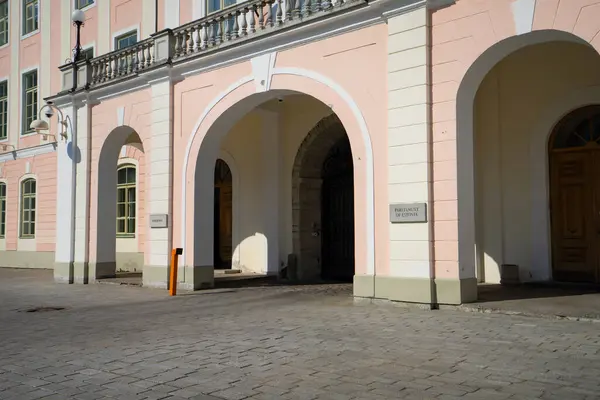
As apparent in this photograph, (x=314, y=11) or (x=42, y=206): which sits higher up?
(x=314, y=11)

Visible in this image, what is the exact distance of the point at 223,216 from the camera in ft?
55.7

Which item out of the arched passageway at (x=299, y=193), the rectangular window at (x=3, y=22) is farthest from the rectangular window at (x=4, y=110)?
the arched passageway at (x=299, y=193)

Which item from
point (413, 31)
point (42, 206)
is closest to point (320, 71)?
point (413, 31)

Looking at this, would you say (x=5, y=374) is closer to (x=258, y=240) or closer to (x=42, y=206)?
(x=258, y=240)

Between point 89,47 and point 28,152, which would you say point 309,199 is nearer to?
point 89,47

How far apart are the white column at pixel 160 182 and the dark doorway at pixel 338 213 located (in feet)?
13.0

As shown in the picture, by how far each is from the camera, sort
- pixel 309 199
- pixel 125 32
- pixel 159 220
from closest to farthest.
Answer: pixel 159 220 → pixel 309 199 → pixel 125 32

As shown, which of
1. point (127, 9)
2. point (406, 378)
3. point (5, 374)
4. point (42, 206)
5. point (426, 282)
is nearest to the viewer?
point (406, 378)

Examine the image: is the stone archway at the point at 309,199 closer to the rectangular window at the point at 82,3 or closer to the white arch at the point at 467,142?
the white arch at the point at 467,142

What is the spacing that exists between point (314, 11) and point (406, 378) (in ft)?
23.1

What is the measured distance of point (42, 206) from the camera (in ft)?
65.1

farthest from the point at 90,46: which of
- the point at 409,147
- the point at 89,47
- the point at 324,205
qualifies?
the point at 409,147

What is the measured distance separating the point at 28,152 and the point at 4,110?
2.73m

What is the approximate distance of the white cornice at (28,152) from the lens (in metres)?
19.6
